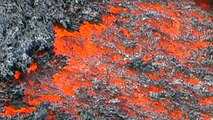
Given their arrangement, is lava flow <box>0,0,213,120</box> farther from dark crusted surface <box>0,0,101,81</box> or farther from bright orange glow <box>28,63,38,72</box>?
dark crusted surface <box>0,0,101,81</box>

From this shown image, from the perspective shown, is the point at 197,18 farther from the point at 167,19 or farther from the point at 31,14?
the point at 31,14

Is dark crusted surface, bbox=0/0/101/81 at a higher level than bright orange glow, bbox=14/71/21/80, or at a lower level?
higher

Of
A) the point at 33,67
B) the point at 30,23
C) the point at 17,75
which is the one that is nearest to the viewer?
the point at 17,75

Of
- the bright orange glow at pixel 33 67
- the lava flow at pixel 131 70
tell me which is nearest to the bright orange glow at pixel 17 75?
the lava flow at pixel 131 70

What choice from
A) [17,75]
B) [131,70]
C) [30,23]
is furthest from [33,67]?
[131,70]

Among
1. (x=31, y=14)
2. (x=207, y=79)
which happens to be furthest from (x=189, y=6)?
(x=31, y=14)

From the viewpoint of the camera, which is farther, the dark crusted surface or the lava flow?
the dark crusted surface

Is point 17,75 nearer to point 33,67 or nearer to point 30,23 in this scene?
point 33,67

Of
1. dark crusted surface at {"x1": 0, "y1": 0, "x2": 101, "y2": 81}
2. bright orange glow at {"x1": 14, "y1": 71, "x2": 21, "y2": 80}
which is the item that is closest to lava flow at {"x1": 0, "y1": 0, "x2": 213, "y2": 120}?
bright orange glow at {"x1": 14, "y1": 71, "x2": 21, "y2": 80}
